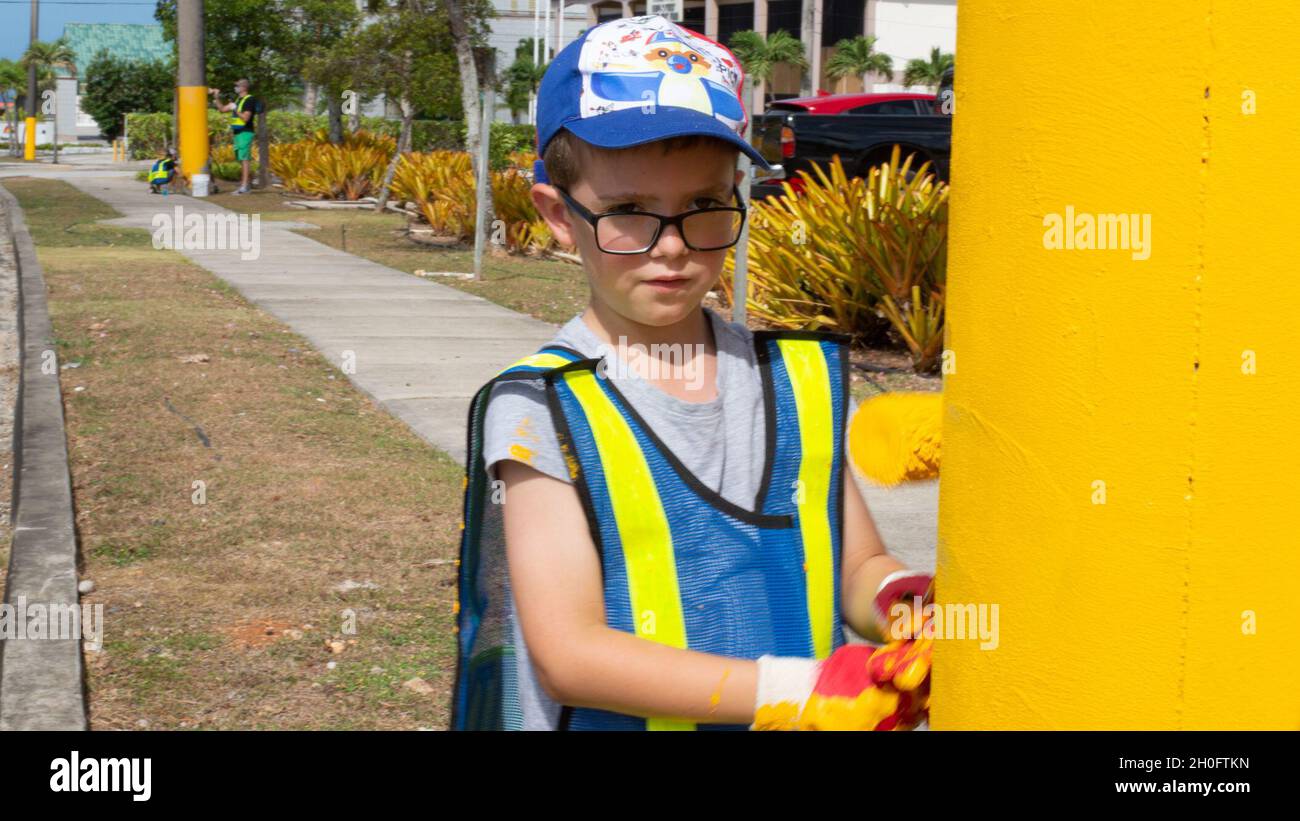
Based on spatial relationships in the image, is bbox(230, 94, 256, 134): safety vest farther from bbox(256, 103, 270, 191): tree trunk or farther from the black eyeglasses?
the black eyeglasses

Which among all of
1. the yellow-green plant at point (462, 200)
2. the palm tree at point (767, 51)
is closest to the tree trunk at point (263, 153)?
the yellow-green plant at point (462, 200)

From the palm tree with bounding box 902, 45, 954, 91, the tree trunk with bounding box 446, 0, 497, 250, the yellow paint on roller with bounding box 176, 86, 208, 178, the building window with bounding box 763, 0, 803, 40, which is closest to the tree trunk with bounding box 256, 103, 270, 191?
the yellow paint on roller with bounding box 176, 86, 208, 178

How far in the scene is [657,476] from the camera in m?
1.50

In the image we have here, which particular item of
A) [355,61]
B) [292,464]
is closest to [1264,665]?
[292,464]

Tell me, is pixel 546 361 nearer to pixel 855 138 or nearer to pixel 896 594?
pixel 896 594

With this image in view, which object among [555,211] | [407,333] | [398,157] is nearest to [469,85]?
[398,157]

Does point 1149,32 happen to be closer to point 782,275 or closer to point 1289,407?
point 1289,407

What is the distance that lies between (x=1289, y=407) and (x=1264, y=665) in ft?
0.62

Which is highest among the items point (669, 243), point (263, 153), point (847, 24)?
point (847, 24)

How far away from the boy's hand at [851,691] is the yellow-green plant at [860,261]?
24.4 ft

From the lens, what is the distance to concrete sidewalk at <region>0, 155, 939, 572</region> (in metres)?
5.85

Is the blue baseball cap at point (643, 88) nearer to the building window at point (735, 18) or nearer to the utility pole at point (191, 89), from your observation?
the utility pole at point (191, 89)

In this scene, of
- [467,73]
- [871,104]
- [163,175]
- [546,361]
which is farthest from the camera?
[163,175]

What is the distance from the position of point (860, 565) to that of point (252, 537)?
3945 millimetres
